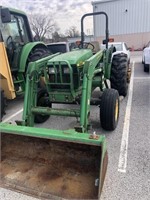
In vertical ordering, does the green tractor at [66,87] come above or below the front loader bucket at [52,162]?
above

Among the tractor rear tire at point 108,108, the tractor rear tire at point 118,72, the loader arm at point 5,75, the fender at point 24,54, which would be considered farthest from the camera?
the fender at point 24,54

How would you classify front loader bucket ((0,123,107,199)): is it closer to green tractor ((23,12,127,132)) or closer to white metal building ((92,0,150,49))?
green tractor ((23,12,127,132))

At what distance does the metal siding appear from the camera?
22.2 metres

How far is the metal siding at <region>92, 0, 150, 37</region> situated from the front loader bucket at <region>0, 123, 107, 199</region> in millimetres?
21441

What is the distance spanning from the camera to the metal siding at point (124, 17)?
2220 cm

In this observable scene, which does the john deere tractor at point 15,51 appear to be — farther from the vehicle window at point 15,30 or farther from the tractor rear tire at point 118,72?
the tractor rear tire at point 118,72

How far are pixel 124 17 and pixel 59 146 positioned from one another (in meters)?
22.5

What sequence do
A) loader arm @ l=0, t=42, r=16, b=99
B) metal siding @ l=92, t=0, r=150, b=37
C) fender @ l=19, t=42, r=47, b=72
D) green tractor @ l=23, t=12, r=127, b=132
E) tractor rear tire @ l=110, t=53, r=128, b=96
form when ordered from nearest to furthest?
green tractor @ l=23, t=12, r=127, b=132 → loader arm @ l=0, t=42, r=16, b=99 → tractor rear tire @ l=110, t=53, r=128, b=96 → fender @ l=19, t=42, r=47, b=72 → metal siding @ l=92, t=0, r=150, b=37

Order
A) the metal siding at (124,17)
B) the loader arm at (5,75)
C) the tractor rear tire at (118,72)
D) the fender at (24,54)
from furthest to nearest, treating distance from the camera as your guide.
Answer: the metal siding at (124,17) < the fender at (24,54) < the tractor rear tire at (118,72) < the loader arm at (5,75)

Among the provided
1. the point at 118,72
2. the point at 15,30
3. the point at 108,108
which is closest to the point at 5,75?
the point at 15,30

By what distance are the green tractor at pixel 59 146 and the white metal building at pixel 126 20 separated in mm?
20197

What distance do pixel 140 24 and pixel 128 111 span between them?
795 inches

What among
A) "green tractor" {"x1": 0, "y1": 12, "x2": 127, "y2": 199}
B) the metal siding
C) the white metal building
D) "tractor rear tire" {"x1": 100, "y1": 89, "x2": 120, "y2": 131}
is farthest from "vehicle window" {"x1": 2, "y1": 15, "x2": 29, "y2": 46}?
the metal siding

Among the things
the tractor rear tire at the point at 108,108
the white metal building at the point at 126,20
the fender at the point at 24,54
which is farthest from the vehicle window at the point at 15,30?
the white metal building at the point at 126,20
